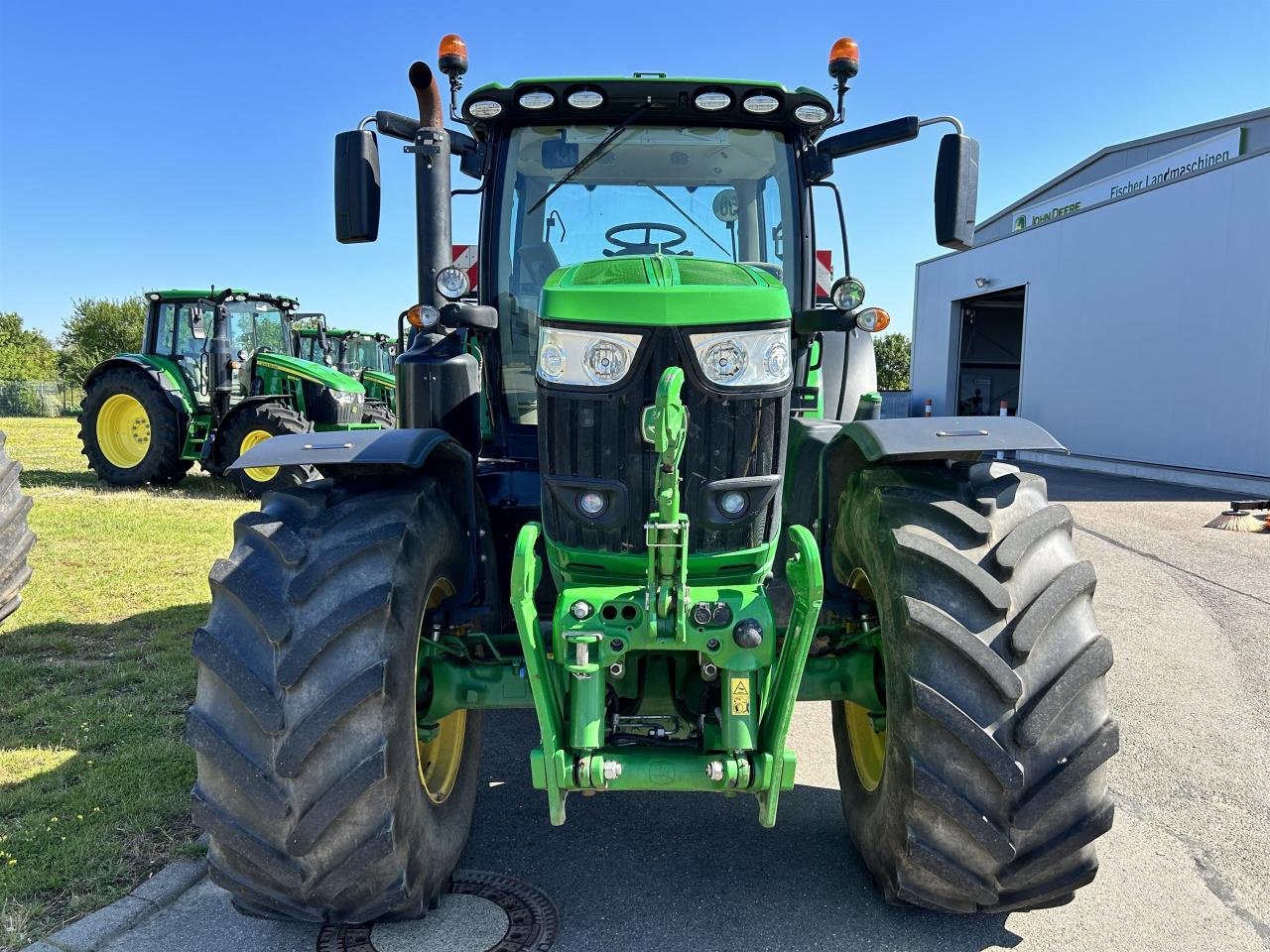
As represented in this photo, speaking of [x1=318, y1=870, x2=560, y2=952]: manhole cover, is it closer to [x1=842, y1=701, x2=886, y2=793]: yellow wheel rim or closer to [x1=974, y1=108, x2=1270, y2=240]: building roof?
[x1=842, y1=701, x2=886, y2=793]: yellow wheel rim

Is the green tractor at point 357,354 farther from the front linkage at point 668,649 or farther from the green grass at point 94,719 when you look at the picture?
the front linkage at point 668,649

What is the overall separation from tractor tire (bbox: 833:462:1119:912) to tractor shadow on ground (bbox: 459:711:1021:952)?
1.04ft

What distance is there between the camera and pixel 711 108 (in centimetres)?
325

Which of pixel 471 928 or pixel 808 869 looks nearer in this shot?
pixel 471 928

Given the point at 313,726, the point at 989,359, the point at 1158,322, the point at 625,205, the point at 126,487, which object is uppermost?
the point at 1158,322

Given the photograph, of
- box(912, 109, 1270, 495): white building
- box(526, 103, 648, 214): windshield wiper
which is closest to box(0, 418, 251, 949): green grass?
box(526, 103, 648, 214): windshield wiper

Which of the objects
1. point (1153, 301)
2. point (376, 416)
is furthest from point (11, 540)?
point (1153, 301)

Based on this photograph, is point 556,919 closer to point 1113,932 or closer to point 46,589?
point 1113,932

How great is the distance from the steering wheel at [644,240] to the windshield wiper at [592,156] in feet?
0.89

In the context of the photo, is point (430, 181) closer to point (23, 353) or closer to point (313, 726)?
point (313, 726)

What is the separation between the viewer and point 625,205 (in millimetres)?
3596

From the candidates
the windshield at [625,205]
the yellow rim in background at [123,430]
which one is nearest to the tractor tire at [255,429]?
the yellow rim in background at [123,430]

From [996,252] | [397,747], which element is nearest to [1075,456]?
[996,252]

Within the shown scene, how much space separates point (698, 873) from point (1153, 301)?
18.0 metres
